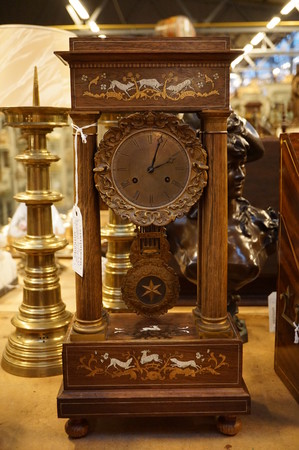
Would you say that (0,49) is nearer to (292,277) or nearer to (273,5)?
(292,277)

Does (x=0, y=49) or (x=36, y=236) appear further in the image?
(x=36, y=236)

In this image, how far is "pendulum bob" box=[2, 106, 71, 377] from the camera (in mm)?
1646

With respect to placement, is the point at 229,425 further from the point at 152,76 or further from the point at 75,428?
the point at 152,76

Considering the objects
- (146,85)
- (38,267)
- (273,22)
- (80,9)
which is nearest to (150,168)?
(146,85)

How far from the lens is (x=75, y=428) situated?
134 centimetres

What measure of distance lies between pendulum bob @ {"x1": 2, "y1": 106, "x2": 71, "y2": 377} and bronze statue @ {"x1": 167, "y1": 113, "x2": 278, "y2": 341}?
0.41 metres

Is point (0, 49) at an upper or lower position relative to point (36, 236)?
upper

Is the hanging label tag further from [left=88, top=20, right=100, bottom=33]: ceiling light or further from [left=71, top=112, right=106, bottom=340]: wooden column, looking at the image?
[left=88, top=20, right=100, bottom=33]: ceiling light

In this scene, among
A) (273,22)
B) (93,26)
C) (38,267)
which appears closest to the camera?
(38,267)

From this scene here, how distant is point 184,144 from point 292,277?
52 centimetres

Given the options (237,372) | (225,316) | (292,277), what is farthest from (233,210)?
(237,372)

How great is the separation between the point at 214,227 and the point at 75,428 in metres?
0.61

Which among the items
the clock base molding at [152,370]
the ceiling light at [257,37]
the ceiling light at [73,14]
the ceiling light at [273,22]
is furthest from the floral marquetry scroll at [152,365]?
the ceiling light at [257,37]

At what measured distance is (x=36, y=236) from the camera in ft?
5.60
